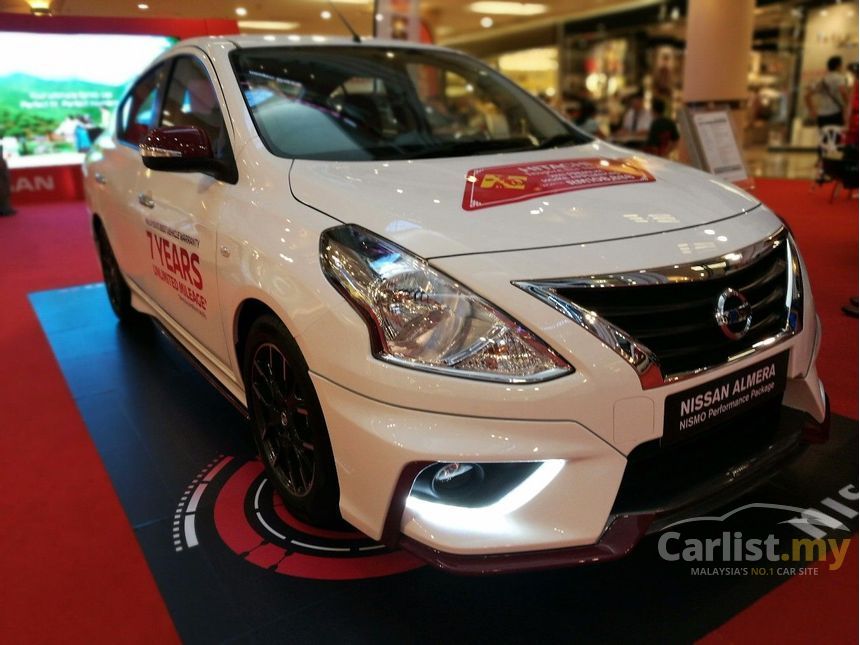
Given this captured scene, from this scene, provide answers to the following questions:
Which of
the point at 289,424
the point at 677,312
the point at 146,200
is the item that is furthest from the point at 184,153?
the point at 677,312

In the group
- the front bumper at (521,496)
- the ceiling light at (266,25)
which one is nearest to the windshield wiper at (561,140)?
Result: the front bumper at (521,496)

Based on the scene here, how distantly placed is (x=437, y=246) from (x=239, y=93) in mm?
1079

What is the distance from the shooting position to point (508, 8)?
51.3 feet

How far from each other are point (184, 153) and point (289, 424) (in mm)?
839

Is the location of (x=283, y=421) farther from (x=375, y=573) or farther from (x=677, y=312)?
(x=677, y=312)

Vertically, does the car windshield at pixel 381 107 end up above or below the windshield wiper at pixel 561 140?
above

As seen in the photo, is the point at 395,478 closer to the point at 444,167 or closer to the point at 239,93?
the point at 444,167

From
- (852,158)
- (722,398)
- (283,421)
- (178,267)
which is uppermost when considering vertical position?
(852,158)

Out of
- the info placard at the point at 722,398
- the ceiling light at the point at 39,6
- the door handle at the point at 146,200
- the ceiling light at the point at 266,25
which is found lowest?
the info placard at the point at 722,398

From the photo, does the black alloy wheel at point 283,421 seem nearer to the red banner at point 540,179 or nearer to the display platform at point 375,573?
the display platform at point 375,573

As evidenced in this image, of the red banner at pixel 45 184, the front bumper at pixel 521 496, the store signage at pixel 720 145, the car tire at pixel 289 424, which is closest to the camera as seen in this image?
the front bumper at pixel 521 496

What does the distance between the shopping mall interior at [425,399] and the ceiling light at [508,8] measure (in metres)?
13.3

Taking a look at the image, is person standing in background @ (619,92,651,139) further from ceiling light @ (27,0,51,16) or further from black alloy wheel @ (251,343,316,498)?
black alloy wheel @ (251,343,316,498)

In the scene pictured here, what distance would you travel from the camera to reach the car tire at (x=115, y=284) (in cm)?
355
